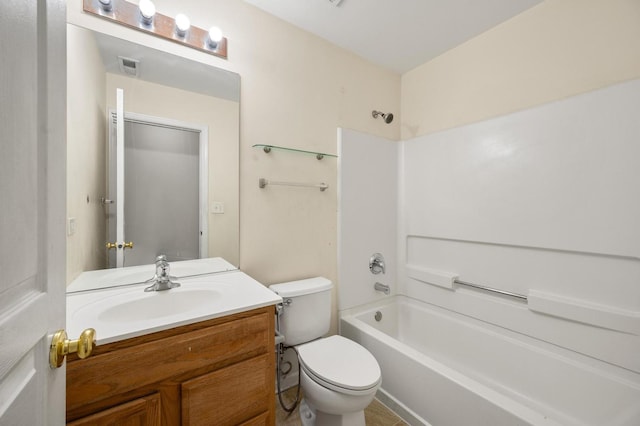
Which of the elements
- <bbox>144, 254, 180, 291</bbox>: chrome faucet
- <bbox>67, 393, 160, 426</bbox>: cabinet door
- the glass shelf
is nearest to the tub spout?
the glass shelf

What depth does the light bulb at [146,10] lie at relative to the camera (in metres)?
1.25

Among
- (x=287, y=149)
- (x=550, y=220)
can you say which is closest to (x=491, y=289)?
(x=550, y=220)

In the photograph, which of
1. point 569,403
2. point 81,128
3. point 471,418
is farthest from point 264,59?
point 569,403

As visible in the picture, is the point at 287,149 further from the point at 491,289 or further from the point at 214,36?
the point at 491,289

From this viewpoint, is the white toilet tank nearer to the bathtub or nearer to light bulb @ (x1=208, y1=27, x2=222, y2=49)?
the bathtub

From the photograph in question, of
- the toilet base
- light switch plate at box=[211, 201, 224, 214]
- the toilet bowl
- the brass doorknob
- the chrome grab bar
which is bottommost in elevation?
the toilet base

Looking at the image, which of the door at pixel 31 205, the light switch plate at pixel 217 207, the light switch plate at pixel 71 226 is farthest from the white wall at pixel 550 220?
the light switch plate at pixel 71 226

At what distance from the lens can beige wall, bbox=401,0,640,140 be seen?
1321 mm

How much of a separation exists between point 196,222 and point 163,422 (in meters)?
0.89

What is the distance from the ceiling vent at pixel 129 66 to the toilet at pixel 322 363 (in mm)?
1346

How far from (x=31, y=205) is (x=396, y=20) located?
203 centimetres

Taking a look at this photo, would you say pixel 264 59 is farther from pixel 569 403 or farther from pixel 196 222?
pixel 569 403

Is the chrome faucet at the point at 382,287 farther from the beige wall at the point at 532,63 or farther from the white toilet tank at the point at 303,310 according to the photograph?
the beige wall at the point at 532,63

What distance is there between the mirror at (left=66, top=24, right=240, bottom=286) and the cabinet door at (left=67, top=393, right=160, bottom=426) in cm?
60
